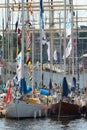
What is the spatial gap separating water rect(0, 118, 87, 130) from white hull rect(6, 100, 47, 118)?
75cm

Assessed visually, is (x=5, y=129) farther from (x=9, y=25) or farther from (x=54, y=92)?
(x=9, y=25)

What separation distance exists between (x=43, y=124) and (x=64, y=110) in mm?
6255

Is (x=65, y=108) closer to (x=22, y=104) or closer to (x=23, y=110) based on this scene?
(x=23, y=110)

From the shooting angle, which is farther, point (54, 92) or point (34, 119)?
point (54, 92)

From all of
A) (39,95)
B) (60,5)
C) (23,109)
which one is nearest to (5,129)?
(23,109)

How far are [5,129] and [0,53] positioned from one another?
127 feet

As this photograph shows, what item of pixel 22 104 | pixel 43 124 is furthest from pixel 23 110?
pixel 43 124

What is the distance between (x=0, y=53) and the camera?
9600cm

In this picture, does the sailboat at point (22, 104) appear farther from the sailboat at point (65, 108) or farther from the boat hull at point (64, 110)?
the sailboat at point (65, 108)

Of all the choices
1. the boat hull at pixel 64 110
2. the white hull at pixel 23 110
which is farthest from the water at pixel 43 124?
the boat hull at pixel 64 110

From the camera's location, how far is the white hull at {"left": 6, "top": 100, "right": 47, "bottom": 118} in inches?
2554

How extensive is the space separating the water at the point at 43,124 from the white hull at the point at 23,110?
0.75 meters

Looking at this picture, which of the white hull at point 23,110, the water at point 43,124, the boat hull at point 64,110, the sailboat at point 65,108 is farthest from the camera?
the boat hull at point 64,110

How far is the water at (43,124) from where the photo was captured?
58797 mm
